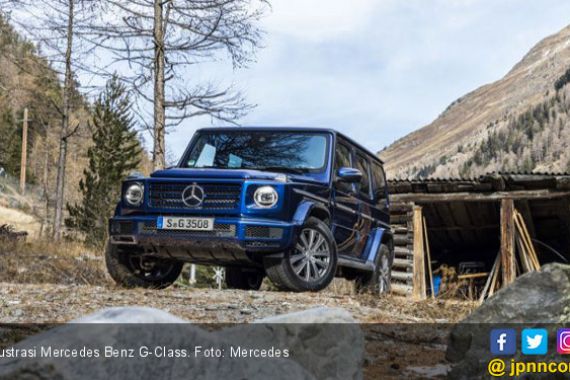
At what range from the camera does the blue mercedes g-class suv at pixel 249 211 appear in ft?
22.0

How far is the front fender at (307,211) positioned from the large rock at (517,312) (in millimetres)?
2423

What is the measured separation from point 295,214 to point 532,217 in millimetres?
12240

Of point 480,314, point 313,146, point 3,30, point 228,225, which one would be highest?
point 3,30

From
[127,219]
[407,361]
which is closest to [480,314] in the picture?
[407,361]

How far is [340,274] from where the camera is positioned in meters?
8.76

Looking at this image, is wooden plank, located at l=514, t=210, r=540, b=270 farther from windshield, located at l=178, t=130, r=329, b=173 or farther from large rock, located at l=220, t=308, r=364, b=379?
large rock, located at l=220, t=308, r=364, b=379

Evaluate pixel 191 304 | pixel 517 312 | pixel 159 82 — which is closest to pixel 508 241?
pixel 159 82

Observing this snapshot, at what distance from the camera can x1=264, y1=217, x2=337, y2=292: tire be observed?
6.76 m

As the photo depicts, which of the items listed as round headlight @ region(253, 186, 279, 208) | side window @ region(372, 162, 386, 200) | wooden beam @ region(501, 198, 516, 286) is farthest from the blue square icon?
wooden beam @ region(501, 198, 516, 286)

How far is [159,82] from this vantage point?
14.2 m

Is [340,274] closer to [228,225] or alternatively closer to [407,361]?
[228,225]

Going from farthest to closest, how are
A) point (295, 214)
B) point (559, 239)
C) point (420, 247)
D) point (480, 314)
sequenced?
point (559, 239)
point (420, 247)
point (295, 214)
point (480, 314)

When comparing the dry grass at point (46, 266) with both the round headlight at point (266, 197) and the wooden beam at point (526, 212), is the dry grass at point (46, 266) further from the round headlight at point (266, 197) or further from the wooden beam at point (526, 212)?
the wooden beam at point (526, 212)

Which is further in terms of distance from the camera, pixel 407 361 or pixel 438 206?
pixel 438 206
